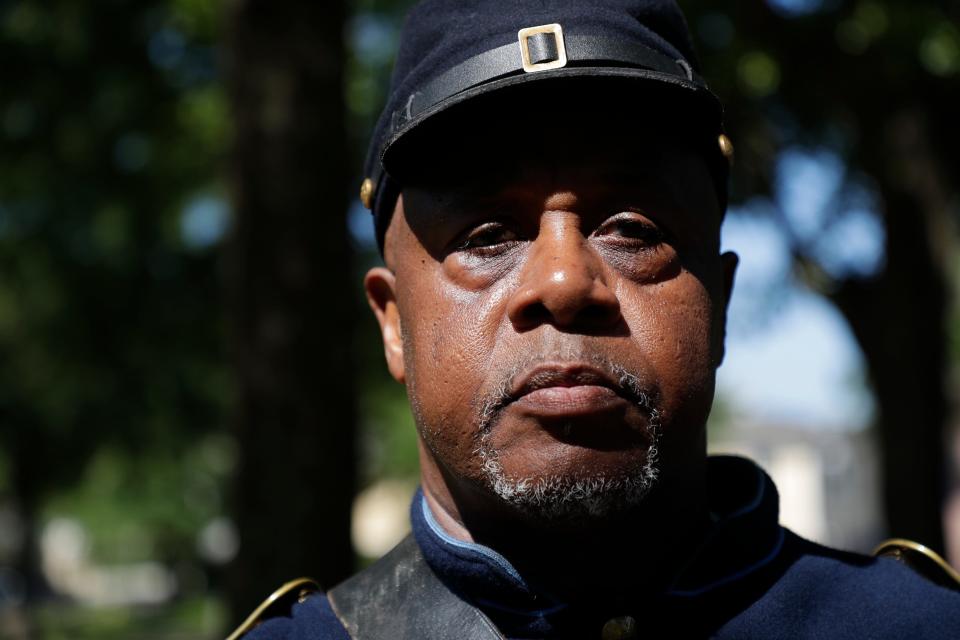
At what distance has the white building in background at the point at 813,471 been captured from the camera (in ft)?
211

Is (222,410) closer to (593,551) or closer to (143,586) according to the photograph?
(593,551)

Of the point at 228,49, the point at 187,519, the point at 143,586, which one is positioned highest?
the point at 228,49

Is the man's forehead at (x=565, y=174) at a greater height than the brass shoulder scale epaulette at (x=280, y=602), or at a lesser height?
greater

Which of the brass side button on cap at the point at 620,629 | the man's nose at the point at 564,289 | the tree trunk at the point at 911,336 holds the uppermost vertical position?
the man's nose at the point at 564,289

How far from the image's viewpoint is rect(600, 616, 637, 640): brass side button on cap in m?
1.98

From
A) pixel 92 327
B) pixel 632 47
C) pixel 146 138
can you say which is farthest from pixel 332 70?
pixel 92 327

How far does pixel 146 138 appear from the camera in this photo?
40.3ft

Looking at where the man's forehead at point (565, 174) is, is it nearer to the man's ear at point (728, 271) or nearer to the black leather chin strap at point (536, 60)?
the black leather chin strap at point (536, 60)

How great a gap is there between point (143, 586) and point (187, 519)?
138ft

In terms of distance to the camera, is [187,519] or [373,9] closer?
[373,9]

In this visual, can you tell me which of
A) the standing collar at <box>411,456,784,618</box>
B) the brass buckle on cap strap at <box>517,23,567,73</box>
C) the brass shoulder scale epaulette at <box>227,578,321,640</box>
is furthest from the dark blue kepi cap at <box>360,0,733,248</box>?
the brass shoulder scale epaulette at <box>227,578,321,640</box>

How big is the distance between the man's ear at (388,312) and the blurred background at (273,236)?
240cm

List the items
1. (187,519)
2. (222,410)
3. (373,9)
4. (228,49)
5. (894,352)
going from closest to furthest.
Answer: (228,49) → (894,352) → (373,9) → (222,410) → (187,519)

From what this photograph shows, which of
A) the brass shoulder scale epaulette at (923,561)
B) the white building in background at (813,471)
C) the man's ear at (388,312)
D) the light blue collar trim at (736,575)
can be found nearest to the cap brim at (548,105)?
the man's ear at (388,312)
